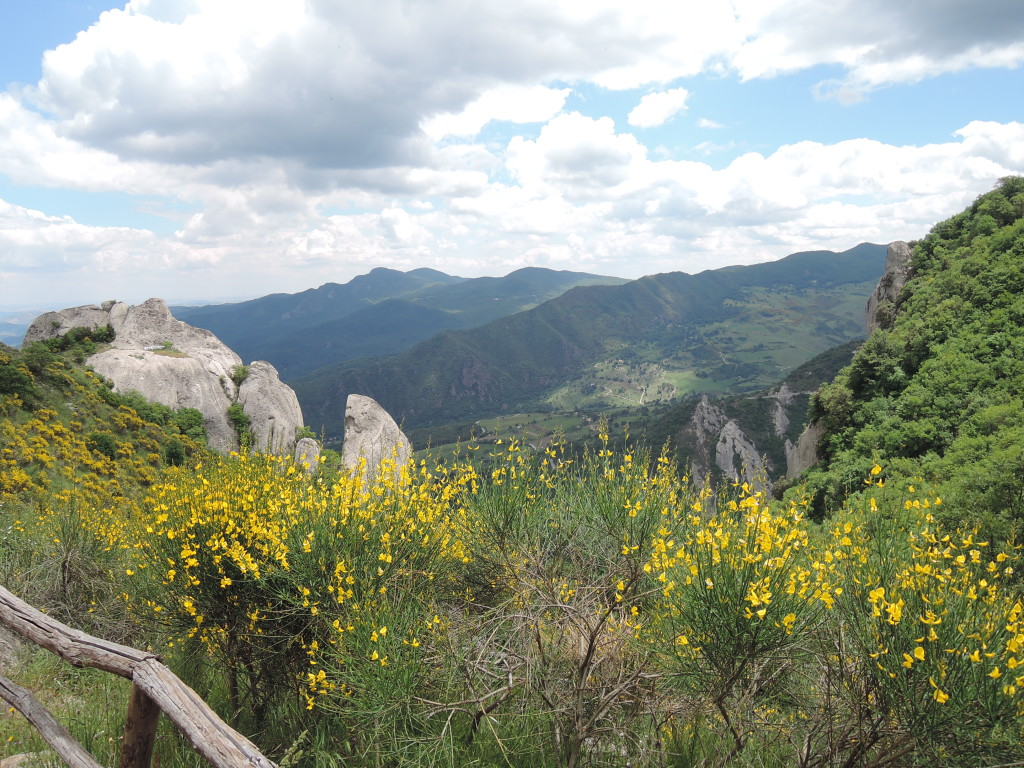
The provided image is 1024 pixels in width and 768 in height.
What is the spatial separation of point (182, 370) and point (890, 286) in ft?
207

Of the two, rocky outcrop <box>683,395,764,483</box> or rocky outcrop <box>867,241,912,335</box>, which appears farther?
rocky outcrop <box>683,395,764,483</box>

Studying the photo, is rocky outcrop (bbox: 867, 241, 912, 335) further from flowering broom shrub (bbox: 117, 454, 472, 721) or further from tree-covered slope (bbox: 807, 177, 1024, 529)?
flowering broom shrub (bbox: 117, 454, 472, 721)

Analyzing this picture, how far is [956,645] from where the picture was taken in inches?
148

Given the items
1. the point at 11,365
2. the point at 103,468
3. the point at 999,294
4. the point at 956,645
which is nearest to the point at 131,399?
the point at 11,365

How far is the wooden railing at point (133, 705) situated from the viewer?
2908mm

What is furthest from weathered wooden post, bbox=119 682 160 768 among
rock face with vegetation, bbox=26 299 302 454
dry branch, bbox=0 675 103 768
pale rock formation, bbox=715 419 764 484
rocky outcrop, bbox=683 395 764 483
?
pale rock formation, bbox=715 419 764 484

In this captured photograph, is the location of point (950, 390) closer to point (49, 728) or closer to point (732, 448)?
point (49, 728)

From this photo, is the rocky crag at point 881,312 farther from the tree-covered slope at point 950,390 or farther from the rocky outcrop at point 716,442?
the rocky outcrop at point 716,442

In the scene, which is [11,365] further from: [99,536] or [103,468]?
[99,536]

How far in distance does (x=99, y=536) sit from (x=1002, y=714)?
1601 cm

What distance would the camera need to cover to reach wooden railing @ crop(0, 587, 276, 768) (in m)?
2.91

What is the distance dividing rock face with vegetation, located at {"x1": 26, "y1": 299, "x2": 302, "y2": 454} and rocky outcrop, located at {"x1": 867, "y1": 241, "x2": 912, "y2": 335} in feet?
157

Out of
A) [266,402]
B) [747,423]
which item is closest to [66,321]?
[266,402]

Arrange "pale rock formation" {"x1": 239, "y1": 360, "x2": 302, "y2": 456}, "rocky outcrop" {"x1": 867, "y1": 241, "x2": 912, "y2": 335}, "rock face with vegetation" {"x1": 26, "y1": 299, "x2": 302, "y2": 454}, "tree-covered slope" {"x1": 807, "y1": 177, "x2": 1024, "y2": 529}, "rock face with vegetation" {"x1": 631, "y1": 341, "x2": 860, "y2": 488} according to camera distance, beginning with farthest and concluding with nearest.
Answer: "rock face with vegetation" {"x1": 631, "y1": 341, "x2": 860, "y2": 488}
"pale rock formation" {"x1": 239, "y1": 360, "x2": 302, "y2": 456}
"rock face with vegetation" {"x1": 26, "y1": 299, "x2": 302, "y2": 454}
"rocky outcrop" {"x1": 867, "y1": 241, "x2": 912, "y2": 335}
"tree-covered slope" {"x1": 807, "y1": 177, "x2": 1024, "y2": 529}
